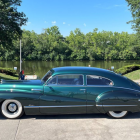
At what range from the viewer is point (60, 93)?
4.44 m

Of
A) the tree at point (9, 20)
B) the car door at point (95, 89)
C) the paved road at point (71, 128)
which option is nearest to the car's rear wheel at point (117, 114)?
the paved road at point (71, 128)

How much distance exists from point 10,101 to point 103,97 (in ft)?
7.99

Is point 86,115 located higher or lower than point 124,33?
lower

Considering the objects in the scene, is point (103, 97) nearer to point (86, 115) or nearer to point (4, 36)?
point (86, 115)

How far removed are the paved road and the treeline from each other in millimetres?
77789

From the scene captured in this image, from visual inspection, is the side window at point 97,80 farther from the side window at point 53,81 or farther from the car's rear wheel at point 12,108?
the car's rear wheel at point 12,108

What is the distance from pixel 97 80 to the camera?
4.67 meters

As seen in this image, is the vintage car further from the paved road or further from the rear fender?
the paved road

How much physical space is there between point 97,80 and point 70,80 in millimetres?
738

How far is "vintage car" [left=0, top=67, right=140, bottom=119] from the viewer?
14.4ft

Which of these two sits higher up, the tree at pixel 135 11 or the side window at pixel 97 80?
the tree at pixel 135 11

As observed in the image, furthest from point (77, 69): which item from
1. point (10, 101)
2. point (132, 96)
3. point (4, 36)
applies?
point (4, 36)

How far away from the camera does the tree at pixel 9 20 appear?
16.5m

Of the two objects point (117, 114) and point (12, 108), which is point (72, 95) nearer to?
point (117, 114)
